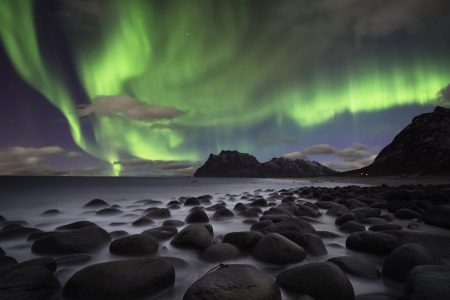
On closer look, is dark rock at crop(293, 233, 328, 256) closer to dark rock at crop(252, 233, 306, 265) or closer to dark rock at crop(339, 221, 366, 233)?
dark rock at crop(252, 233, 306, 265)

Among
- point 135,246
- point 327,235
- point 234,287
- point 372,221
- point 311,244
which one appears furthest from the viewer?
point 372,221

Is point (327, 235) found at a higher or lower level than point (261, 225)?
lower

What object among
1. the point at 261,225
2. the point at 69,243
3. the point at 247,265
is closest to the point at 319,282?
the point at 247,265

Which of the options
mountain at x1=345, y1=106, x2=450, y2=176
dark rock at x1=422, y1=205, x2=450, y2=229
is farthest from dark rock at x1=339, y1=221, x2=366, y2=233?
mountain at x1=345, y1=106, x2=450, y2=176

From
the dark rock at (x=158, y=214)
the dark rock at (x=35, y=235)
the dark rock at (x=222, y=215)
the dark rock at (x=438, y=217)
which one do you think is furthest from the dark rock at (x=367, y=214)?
the dark rock at (x=35, y=235)

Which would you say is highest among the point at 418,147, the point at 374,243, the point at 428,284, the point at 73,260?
the point at 418,147

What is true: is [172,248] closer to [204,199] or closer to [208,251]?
[208,251]

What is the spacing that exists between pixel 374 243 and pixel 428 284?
183cm

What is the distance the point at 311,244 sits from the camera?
3.84 metres

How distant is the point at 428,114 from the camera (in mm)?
93688

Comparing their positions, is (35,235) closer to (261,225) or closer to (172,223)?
(172,223)

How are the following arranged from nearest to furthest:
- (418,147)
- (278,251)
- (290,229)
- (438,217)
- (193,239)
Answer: (278,251), (193,239), (290,229), (438,217), (418,147)

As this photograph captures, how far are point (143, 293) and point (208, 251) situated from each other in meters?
1.36

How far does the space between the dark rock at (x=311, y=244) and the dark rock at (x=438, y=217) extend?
321 cm
